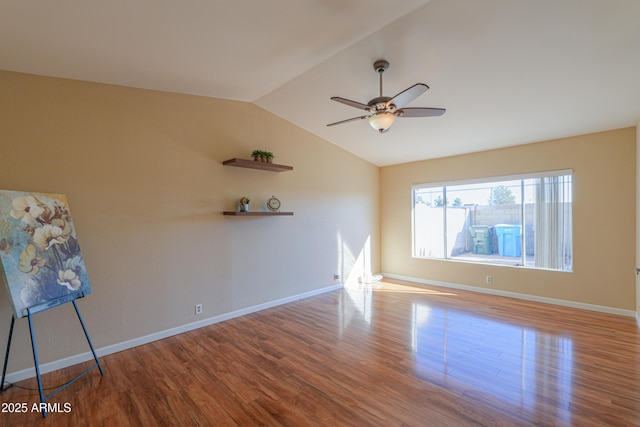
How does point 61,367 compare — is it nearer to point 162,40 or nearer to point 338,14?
point 162,40

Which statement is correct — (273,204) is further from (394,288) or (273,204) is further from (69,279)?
(394,288)

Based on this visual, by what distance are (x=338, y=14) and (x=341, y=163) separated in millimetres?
3416

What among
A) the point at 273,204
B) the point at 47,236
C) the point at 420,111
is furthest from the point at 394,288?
the point at 47,236

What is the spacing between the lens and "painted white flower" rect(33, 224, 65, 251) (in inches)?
96.3

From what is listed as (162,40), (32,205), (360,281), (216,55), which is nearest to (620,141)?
(360,281)

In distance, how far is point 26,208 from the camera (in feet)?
7.96

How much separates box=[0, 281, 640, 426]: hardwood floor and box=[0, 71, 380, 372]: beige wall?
0.44 meters

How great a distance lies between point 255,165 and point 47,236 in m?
2.28

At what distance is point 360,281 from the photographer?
20.1 feet

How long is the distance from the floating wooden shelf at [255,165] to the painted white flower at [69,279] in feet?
6.65

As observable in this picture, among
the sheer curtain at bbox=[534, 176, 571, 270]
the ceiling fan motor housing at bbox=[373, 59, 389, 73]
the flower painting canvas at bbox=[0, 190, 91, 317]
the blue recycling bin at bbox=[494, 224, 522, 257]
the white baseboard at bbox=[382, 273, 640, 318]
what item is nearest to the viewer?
the flower painting canvas at bbox=[0, 190, 91, 317]

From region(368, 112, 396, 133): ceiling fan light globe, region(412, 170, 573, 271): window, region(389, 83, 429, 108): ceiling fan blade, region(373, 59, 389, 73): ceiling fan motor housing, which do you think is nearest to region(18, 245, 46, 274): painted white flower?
region(368, 112, 396, 133): ceiling fan light globe

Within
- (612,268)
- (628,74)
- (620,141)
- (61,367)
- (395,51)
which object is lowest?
(61,367)

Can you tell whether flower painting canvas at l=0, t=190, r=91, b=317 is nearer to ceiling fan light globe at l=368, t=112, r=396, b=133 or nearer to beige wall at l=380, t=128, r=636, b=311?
ceiling fan light globe at l=368, t=112, r=396, b=133
